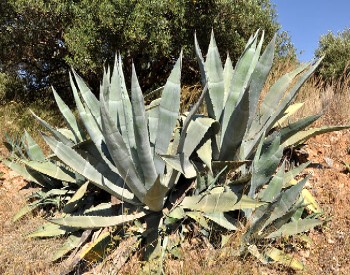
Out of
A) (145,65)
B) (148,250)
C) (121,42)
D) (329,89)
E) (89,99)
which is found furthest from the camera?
(145,65)

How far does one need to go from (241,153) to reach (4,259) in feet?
Answer: 6.59

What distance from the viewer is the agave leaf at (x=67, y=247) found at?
3.15 meters

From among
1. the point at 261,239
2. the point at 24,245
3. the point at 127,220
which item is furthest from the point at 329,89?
the point at 24,245

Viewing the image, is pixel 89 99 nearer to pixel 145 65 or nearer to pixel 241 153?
pixel 241 153

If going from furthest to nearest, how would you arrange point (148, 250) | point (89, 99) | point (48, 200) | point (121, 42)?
point (121, 42) → point (48, 200) → point (89, 99) → point (148, 250)

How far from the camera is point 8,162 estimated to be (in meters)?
4.36

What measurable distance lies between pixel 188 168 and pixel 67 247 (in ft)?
3.71

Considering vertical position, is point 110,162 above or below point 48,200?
above

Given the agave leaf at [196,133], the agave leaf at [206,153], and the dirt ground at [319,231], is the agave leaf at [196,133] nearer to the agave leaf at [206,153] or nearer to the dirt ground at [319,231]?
the agave leaf at [206,153]

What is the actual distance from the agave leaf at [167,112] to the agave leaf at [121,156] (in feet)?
0.65

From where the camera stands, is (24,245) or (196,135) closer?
(196,135)

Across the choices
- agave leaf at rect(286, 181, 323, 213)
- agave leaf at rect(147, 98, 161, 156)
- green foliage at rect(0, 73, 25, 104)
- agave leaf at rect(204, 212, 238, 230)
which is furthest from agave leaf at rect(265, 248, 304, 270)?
green foliage at rect(0, 73, 25, 104)

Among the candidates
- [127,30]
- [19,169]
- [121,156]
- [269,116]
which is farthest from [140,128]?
[127,30]

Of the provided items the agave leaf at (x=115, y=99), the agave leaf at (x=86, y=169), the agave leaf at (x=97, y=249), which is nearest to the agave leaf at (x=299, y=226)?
the agave leaf at (x=86, y=169)
